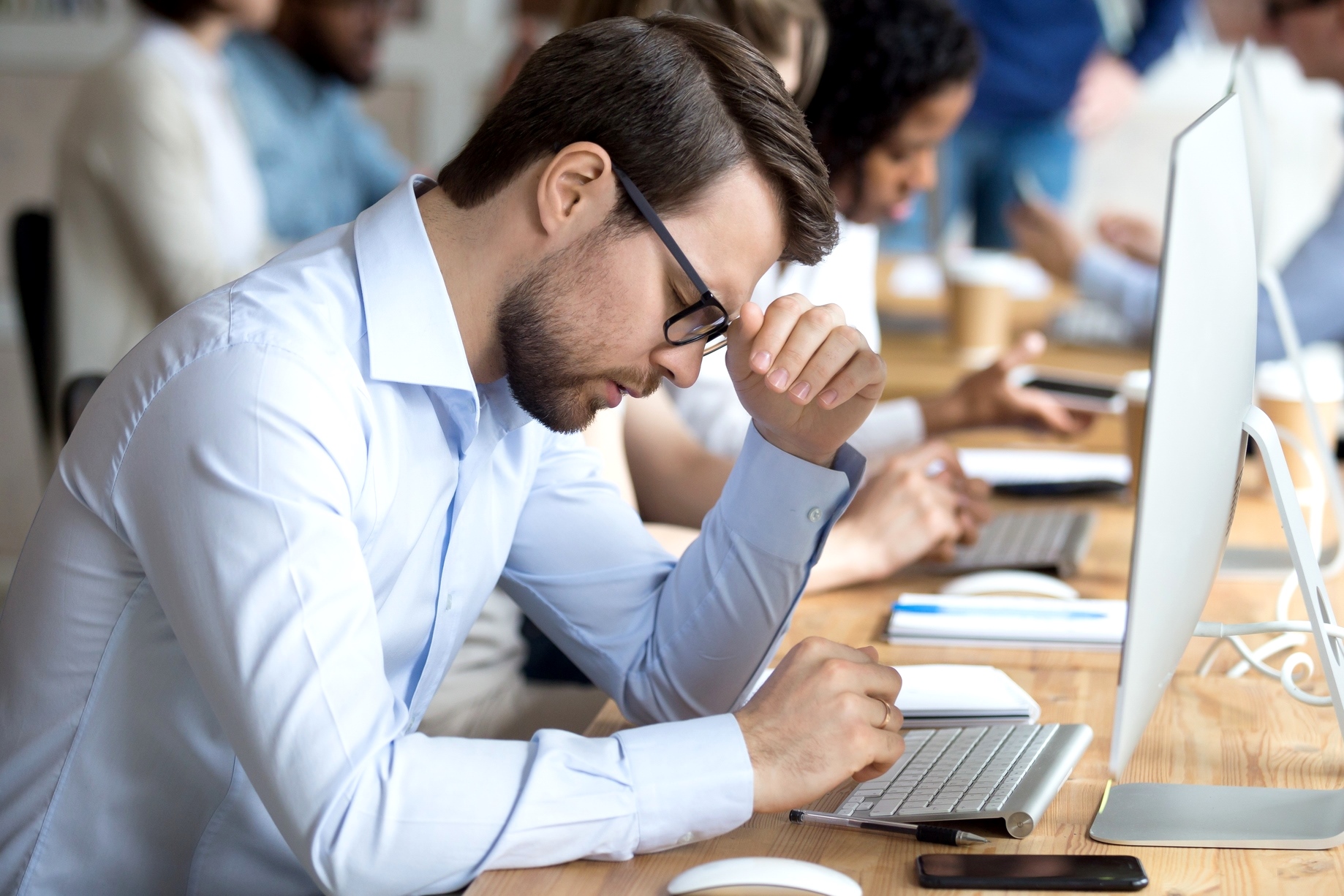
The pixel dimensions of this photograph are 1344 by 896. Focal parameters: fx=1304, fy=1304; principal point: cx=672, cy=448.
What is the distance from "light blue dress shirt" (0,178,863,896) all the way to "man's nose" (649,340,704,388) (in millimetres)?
124

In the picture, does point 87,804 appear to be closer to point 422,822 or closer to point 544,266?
point 422,822

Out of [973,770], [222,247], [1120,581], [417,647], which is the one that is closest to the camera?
[973,770]

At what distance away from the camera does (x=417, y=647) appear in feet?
3.36

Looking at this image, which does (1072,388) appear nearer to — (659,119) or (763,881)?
(659,119)

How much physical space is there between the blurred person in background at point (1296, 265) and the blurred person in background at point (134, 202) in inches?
64.7

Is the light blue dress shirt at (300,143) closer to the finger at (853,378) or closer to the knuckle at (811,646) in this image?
the finger at (853,378)

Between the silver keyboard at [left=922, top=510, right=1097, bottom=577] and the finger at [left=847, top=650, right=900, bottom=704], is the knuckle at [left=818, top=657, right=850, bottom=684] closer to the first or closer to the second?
the finger at [left=847, top=650, right=900, bottom=704]

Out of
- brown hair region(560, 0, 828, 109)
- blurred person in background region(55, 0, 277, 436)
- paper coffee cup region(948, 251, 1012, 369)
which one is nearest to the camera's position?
brown hair region(560, 0, 828, 109)

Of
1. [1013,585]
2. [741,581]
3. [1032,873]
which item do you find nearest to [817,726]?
[1032,873]

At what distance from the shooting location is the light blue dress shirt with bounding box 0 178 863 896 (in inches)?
29.4

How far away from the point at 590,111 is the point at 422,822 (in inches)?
19.3

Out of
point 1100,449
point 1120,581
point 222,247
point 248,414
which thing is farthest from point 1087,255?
point 248,414

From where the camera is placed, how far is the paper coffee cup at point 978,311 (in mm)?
2459

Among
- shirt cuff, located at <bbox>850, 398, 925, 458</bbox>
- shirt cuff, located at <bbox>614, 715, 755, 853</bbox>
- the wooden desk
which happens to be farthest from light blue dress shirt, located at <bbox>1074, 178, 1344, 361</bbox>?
shirt cuff, located at <bbox>614, 715, 755, 853</bbox>
